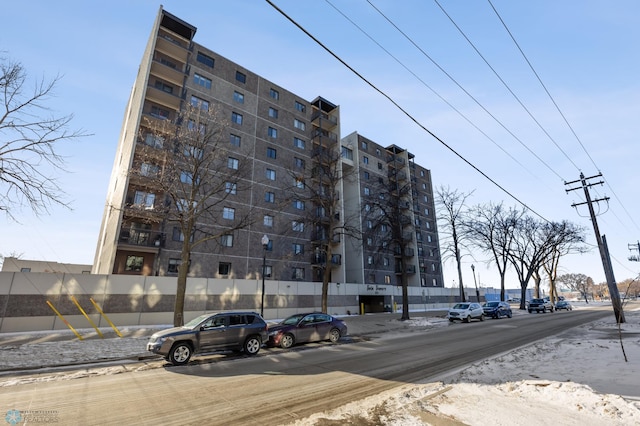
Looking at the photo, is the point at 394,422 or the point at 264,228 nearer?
the point at 394,422

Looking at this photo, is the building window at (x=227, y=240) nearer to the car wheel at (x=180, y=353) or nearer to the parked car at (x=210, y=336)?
the parked car at (x=210, y=336)

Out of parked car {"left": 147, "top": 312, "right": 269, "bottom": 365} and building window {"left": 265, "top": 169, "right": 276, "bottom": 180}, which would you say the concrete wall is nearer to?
parked car {"left": 147, "top": 312, "right": 269, "bottom": 365}

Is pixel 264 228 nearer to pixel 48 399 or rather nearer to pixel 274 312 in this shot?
pixel 274 312

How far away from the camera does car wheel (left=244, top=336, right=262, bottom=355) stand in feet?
36.8

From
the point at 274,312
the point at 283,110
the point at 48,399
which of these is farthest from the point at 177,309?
the point at 283,110

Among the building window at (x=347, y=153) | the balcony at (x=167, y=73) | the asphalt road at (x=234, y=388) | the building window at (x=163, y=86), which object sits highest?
the building window at (x=347, y=153)

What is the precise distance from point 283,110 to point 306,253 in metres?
18.5

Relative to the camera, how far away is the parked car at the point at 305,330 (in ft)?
41.8

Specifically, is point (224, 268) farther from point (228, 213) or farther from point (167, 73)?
point (167, 73)

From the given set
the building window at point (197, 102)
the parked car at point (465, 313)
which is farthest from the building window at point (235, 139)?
the parked car at point (465, 313)

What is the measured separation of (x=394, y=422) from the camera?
473cm

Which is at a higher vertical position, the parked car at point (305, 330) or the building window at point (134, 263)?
the building window at point (134, 263)

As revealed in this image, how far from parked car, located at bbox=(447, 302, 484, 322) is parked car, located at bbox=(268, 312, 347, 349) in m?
14.3

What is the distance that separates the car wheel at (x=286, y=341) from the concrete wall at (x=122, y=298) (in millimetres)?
11366
